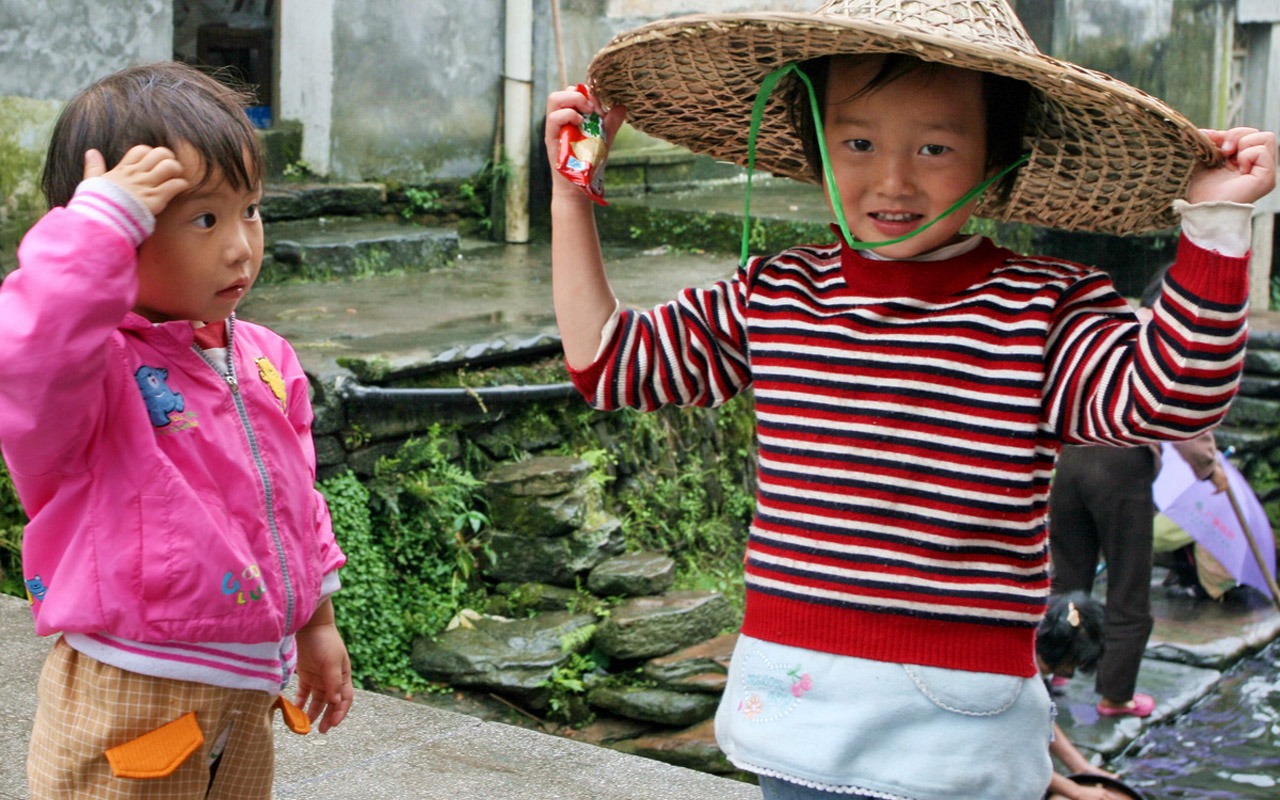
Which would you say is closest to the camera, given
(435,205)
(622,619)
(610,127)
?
(610,127)

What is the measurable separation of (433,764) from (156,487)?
151cm

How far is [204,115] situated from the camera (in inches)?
72.0

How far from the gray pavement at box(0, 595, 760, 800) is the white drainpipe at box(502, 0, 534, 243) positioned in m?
5.03

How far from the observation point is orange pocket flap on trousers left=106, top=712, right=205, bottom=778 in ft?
6.00

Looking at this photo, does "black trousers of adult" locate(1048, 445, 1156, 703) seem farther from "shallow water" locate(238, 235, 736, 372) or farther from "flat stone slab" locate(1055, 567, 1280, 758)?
"shallow water" locate(238, 235, 736, 372)

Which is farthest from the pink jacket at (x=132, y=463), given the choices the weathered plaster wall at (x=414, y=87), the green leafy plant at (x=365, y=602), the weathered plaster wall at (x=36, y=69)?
the weathered plaster wall at (x=414, y=87)

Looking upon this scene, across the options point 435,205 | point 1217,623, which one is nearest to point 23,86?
point 435,205

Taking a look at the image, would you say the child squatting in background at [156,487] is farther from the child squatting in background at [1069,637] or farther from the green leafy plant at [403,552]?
the child squatting in background at [1069,637]

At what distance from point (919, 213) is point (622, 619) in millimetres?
3331

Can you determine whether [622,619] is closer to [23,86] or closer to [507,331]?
[507,331]

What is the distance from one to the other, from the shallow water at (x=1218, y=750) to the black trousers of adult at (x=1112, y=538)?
277 mm

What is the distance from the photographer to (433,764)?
316 cm

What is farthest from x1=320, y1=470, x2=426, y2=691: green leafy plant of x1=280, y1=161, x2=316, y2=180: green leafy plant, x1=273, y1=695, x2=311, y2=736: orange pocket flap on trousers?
x1=280, y1=161, x2=316, y2=180: green leafy plant

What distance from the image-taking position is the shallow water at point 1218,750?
5129mm
